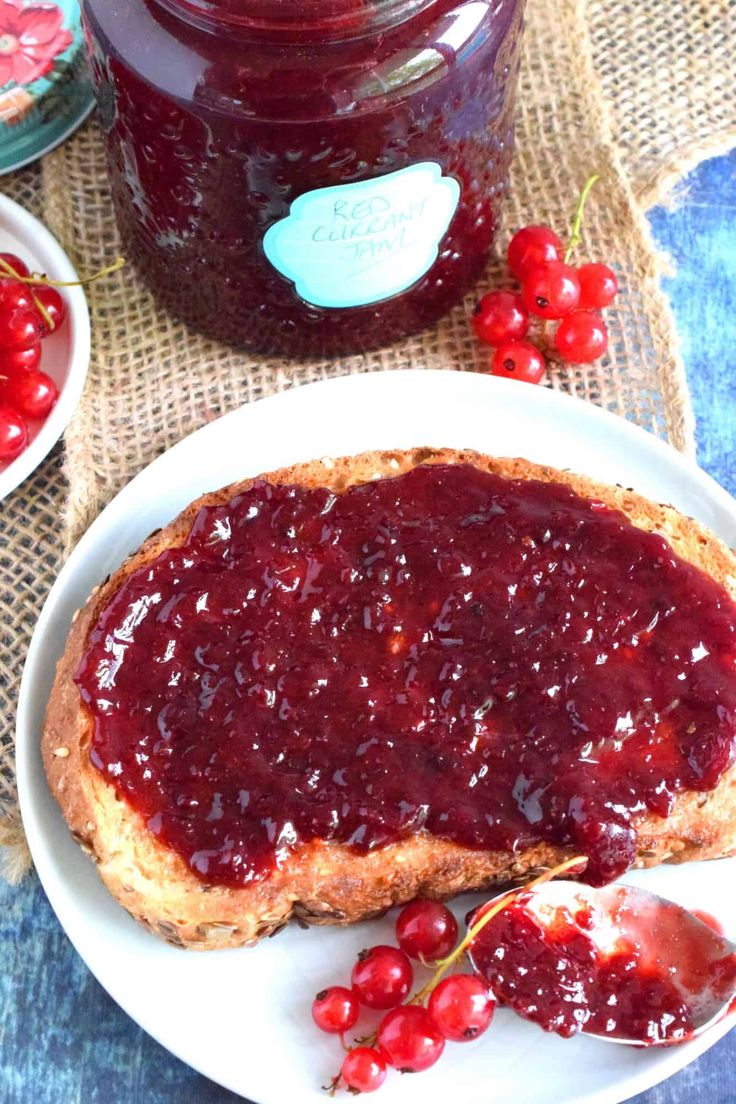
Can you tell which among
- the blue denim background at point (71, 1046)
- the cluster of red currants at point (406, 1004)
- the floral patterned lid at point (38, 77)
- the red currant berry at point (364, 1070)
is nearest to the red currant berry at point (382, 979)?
the cluster of red currants at point (406, 1004)

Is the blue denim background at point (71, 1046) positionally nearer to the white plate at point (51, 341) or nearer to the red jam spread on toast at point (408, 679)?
the red jam spread on toast at point (408, 679)

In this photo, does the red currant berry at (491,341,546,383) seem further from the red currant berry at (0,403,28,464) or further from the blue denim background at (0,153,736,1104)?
the blue denim background at (0,153,736,1104)

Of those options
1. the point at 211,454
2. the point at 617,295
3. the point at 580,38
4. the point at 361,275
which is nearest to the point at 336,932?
the point at 211,454

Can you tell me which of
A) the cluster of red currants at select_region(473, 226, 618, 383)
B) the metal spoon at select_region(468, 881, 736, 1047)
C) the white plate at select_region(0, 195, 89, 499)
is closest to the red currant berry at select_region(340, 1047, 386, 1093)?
the metal spoon at select_region(468, 881, 736, 1047)

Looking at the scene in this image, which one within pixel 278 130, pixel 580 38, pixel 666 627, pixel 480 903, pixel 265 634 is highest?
pixel 278 130

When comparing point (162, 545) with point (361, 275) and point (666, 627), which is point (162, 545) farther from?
point (666, 627)

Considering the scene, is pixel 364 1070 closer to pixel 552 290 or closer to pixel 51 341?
pixel 552 290
